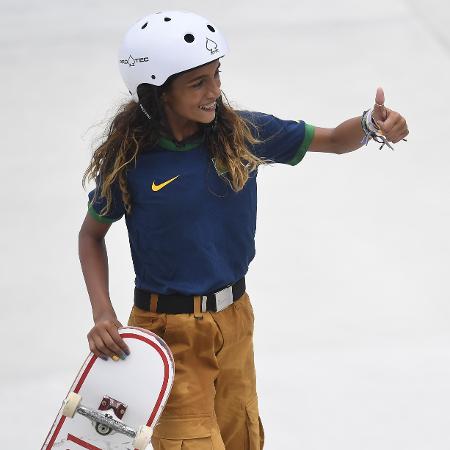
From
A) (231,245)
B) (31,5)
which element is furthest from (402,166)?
(31,5)

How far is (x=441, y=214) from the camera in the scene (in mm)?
5789

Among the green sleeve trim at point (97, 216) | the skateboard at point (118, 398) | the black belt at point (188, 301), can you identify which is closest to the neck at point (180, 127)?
the green sleeve trim at point (97, 216)

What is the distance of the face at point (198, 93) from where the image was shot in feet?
9.97

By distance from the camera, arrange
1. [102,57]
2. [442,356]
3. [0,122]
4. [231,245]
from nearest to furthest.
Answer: [231,245] < [442,356] < [0,122] < [102,57]

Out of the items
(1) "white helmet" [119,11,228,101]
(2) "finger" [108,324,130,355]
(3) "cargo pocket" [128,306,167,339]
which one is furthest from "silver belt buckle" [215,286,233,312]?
(1) "white helmet" [119,11,228,101]

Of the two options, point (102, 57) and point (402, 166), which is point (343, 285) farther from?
point (102, 57)

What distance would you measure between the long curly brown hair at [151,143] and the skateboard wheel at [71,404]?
0.50m

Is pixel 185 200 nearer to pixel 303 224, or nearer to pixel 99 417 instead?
pixel 99 417

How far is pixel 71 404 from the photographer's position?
122 inches

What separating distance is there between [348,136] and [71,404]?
3.48ft

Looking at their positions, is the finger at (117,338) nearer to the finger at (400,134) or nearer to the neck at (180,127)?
the neck at (180,127)

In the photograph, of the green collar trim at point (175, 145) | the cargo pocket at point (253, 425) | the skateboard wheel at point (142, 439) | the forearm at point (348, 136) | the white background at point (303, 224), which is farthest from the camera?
the white background at point (303, 224)

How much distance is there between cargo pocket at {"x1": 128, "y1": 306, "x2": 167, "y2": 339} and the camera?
3.18 metres

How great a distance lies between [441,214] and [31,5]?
4.57 m
